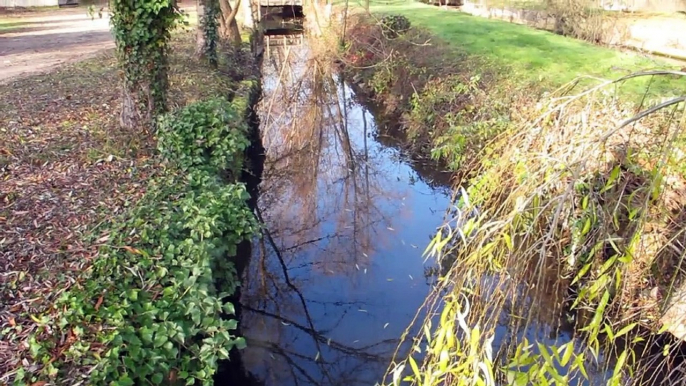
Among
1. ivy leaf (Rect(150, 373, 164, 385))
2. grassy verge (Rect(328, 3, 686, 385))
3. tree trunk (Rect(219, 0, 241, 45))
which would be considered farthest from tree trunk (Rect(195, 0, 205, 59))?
grassy verge (Rect(328, 3, 686, 385))

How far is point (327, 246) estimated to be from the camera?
27.3ft

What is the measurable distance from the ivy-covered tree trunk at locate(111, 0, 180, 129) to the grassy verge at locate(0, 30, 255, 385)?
42cm

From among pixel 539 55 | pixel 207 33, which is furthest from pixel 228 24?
pixel 539 55

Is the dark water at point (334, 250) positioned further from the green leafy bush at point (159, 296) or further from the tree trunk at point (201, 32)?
the tree trunk at point (201, 32)

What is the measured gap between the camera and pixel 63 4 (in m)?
31.4

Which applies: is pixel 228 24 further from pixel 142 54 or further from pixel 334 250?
pixel 334 250

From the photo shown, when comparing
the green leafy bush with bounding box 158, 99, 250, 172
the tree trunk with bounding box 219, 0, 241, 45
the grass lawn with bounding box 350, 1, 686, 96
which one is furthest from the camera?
the tree trunk with bounding box 219, 0, 241, 45

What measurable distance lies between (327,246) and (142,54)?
368 cm

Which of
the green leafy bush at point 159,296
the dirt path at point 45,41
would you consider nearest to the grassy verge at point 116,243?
the green leafy bush at point 159,296

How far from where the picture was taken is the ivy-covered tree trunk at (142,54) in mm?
7512

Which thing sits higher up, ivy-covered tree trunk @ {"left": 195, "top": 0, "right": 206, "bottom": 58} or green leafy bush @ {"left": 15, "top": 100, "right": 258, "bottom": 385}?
ivy-covered tree trunk @ {"left": 195, "top": 0, "right": 206, "bottom": 58}

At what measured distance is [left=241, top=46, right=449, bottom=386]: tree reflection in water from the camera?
19.8 ft

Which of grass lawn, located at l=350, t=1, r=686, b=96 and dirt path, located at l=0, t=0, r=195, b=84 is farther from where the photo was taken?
dirt path, located at l=0, t=0, r=195, b=84

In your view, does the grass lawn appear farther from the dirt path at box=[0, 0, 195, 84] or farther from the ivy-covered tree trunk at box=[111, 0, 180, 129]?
the dirt path at box=[0, 0, 195, 84]
